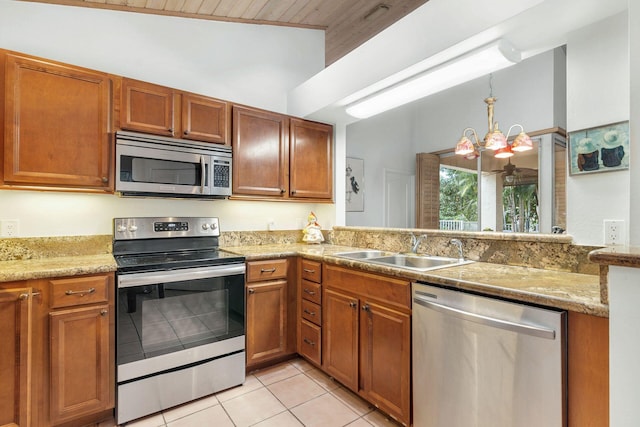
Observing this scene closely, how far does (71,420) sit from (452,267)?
2.26m

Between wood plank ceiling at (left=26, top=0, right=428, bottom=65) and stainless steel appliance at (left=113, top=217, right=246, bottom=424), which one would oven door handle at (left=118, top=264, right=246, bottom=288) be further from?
wood plank ceiling at (left=26, top=0, right=428, bottom=65)

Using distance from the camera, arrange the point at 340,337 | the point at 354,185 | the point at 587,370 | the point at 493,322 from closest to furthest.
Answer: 1. the point at 587,370
2. the point at 493,322
3. the point at 340,337
4. the point at 354,185

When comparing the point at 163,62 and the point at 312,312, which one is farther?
the point at 163,62

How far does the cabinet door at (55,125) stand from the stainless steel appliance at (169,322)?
18.7 inches

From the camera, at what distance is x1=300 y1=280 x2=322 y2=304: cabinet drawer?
2369mm

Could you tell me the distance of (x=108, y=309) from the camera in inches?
71.7

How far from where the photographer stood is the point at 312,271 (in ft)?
7.96

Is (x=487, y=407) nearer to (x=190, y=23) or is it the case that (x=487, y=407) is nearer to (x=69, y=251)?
(x=69, y=251)

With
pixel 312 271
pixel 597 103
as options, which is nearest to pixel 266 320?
pixel 312 271

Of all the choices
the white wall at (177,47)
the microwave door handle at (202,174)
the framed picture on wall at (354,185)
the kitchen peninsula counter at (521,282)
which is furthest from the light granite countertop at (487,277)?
the framed picture on wall at (354,185)

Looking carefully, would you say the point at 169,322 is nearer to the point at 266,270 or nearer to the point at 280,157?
the point at 266,270

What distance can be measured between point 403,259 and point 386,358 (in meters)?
0.83

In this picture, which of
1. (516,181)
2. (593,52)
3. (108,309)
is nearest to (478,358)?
(593,52)

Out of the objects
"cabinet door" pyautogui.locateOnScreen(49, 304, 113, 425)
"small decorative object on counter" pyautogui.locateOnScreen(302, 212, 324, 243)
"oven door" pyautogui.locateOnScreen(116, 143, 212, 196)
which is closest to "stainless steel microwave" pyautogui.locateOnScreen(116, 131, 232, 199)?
"oven door" pyautogui.locateOnScreen(116, 143, 212, 196)
